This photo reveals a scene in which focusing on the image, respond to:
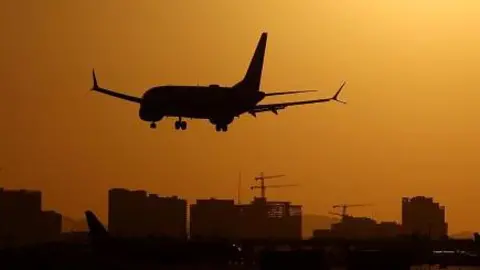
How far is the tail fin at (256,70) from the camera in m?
164

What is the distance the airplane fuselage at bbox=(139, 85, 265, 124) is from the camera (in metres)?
151

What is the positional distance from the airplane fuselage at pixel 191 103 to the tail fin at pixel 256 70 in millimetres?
7630

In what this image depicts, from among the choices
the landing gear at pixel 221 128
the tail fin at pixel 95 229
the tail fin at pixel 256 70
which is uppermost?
the tail fin at pixel 256 70

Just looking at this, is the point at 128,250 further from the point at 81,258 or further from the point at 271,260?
the point at 271,260

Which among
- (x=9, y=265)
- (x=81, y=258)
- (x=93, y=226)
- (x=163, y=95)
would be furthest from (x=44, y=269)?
(x=93, y=226)

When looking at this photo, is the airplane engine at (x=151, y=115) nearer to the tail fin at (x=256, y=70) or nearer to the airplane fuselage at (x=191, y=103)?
the airplane fuselage at (x=191, y=103)

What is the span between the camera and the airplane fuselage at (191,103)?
151 m

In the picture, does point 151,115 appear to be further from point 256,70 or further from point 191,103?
point 256,70

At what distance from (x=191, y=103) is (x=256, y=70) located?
20.7 meters

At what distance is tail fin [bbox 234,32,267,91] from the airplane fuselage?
763cm

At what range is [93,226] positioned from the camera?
17212 cm

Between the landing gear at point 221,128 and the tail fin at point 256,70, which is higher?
the tail fin at point 256,70

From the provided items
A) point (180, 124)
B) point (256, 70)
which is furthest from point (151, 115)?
point (256, 70)

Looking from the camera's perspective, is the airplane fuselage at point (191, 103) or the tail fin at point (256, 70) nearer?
the airplane fuselage at point (191, 103)
